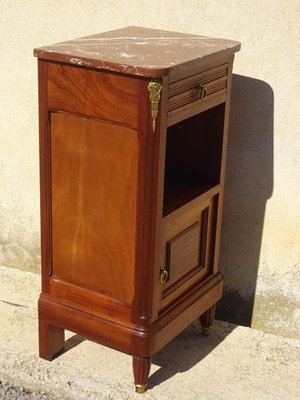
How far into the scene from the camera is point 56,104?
308 centimetres

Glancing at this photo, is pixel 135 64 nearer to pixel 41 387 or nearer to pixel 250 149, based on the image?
pixel 250 149

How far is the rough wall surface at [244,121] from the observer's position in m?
3.45

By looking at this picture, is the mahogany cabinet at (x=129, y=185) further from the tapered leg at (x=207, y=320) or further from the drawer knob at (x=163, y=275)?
the tapered leg at (x=207, y=320)

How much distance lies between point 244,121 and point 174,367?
1011mm

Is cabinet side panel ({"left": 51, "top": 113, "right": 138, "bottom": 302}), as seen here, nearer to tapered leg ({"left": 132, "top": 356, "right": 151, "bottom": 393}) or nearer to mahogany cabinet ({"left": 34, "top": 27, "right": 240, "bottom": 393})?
mahogany cabinet ({"left": 34, "top": 27, "right": 240, "bottom": 393})

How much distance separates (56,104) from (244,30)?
0.85m

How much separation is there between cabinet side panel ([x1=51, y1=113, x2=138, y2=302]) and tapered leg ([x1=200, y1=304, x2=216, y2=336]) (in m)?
0.61

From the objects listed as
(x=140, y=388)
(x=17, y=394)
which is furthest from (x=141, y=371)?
(x=17, y=394)

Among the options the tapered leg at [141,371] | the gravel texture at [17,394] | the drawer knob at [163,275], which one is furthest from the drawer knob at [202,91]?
the gravel texture at [17,394]

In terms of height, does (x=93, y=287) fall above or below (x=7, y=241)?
above

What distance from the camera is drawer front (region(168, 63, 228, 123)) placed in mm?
2943

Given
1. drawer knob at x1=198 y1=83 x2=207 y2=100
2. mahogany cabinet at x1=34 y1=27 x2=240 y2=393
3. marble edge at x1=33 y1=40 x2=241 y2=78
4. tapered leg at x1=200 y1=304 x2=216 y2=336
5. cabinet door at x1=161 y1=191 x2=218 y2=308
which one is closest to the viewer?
marble edge at x1=33 y1=40 x2=241 y2=78

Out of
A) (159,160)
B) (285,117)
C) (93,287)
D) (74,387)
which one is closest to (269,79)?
(285,117)

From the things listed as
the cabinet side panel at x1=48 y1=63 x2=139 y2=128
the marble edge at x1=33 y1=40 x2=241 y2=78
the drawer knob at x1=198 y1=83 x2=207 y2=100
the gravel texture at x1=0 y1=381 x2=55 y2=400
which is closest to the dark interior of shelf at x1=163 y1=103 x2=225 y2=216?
the drawer knob at x1=198 y1=83 x2=207 y2=100
